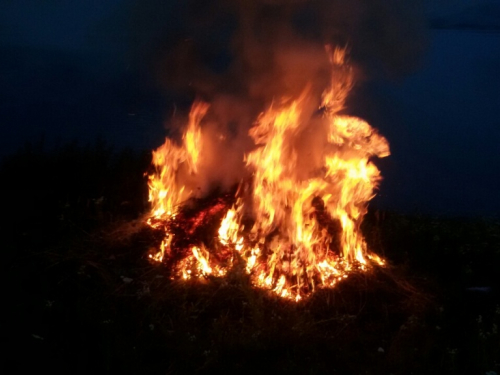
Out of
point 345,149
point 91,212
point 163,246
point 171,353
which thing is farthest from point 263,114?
point 171,353

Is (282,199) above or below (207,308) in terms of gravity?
above

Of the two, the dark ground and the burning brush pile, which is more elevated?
the burning brush pile

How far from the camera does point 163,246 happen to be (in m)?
5.34

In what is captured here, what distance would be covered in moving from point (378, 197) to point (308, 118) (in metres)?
3.68

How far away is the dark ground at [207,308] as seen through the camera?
3.99m

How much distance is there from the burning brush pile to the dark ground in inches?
10.1

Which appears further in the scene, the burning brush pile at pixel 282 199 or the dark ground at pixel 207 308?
the burning brush pile at pixel 282 199

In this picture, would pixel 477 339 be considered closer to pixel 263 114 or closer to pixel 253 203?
pixel 253 203

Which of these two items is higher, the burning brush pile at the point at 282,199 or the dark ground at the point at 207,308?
the burning brush pile at the point at 282,199

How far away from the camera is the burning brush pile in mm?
5148

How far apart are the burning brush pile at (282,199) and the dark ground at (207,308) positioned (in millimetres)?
256

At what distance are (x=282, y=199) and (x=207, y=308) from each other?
129cm

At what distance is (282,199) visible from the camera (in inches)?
212

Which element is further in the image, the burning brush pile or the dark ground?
the burning brush pile
